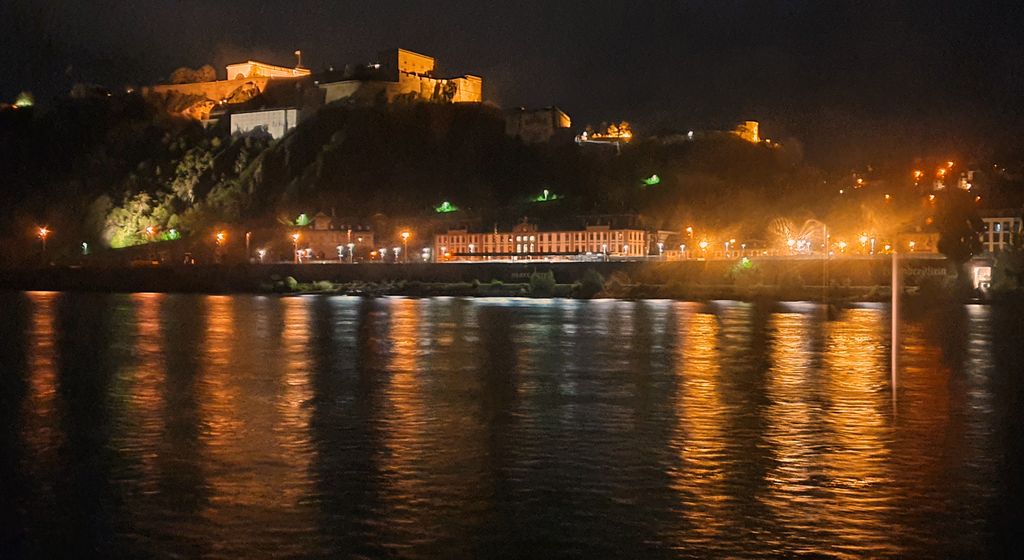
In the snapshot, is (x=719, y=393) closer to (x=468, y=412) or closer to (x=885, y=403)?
(x=885, y=403)

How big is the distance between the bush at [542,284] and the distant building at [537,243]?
10.3m

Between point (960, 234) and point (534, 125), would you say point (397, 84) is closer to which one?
point (534, 125)

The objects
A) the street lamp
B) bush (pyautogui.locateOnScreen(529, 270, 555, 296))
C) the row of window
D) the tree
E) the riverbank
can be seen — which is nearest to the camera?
the riverbank

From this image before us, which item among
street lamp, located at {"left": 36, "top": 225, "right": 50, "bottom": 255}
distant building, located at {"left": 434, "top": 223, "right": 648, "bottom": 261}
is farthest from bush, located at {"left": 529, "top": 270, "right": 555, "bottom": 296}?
street lamp, located at {"left": 36, "top": 225, "right": 50, "bottom": 255}

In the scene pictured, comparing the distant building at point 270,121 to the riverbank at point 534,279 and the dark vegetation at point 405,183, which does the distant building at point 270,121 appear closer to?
the dark vegetation at point 405,183

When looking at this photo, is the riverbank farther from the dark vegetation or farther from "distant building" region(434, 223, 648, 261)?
the dark vegetation

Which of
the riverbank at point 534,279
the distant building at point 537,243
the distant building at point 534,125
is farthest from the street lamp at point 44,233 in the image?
the distant building at point 534,125

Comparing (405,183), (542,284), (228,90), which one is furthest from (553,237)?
(228,90)

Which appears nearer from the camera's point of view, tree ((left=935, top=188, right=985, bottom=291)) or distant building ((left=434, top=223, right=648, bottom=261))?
tree ((left=935, top=188, right=985, bottom=291))

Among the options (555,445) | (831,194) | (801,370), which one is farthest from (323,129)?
(555,445)

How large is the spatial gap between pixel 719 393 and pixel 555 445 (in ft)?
21.9

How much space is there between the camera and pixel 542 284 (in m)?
69.4

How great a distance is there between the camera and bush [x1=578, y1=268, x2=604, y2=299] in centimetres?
6681

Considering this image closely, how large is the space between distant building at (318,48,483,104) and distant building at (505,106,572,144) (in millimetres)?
5314
